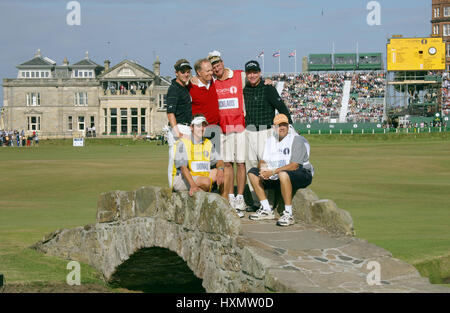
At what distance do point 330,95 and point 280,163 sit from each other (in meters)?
86.7

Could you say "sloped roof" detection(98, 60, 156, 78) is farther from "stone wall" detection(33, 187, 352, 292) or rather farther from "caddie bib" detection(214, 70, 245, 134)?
"caddie bib" detection(214, 70, 245, 134)

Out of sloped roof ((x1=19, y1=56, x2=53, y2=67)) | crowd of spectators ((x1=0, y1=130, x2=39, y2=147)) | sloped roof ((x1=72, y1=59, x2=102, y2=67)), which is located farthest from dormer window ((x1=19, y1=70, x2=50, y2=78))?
crowd of spectators ((x1=0, y1=130, x2=39, y2=147))

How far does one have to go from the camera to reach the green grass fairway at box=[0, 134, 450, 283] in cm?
1450

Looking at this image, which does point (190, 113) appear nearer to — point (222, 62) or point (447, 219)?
point (222, 62)

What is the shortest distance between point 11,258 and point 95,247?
2.03 metres

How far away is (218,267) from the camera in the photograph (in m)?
9.52

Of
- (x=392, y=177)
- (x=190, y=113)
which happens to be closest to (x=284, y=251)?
(x=190, y=113)

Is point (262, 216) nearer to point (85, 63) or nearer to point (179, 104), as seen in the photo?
point (179, 104)

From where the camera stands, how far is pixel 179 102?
37.2 ft

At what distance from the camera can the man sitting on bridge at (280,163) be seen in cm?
1089

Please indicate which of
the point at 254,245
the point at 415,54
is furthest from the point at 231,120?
the point at 415,54

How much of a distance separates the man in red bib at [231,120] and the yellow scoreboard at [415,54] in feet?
267

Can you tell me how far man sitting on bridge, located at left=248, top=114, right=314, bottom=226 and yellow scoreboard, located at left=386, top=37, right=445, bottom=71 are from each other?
3219 inches
